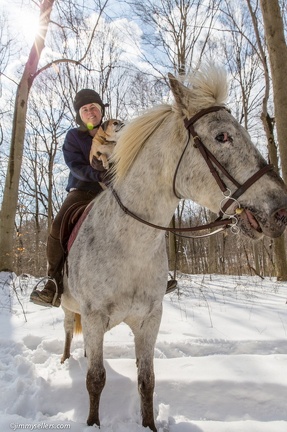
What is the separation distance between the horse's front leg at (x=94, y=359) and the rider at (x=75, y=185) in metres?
1.07

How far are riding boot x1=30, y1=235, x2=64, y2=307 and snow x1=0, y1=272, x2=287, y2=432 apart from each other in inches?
27.5

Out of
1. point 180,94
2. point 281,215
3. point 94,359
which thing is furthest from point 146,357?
point 180,94

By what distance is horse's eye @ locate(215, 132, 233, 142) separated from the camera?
6.41 ft

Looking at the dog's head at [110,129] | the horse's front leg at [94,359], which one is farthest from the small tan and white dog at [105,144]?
the horse's front leg at [94,359]

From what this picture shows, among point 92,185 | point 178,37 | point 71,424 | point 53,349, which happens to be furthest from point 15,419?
point 178,37

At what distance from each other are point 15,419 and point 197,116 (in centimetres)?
Answer: 230

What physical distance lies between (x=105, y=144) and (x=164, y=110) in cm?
67

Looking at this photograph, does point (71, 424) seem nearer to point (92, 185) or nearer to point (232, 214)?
point (232, 214)

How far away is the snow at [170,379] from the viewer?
7.82 feet

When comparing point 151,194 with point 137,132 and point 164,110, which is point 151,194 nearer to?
point 137,132

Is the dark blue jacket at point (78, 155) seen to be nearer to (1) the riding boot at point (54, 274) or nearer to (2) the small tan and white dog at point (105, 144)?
(2) the small tan and white dog at point (105, 144)

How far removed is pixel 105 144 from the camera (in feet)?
9.23

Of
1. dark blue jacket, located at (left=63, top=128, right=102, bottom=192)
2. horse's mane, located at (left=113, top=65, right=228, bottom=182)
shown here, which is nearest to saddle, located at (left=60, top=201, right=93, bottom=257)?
dark blue jacket, located at (left=63, top=128, right=102, bottom=192)

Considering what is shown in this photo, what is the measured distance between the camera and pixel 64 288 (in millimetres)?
3482
